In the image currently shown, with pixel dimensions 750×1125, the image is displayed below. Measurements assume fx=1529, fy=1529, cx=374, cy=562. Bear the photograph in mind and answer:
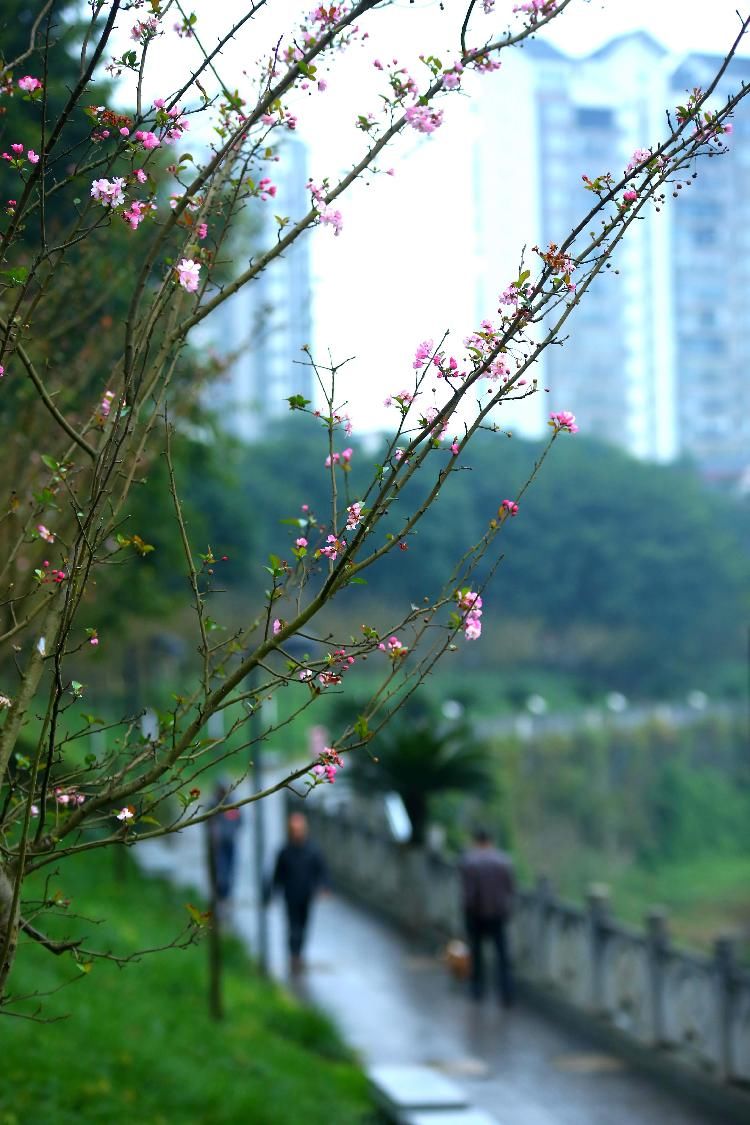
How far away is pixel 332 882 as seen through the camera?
1944cm

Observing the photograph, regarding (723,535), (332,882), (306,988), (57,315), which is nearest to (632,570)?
(723,535)

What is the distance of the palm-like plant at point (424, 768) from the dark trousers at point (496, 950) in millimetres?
3834

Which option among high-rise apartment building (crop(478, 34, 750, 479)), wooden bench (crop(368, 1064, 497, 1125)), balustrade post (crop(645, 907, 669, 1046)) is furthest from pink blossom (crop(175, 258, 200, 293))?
high-rise apartment building (crop(478, 34, 750, 479))

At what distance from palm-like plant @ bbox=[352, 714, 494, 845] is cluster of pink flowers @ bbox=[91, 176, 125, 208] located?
44.0 ft

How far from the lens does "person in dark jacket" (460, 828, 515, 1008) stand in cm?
1247

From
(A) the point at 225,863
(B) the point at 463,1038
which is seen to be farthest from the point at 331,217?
(A) the point at 225,863

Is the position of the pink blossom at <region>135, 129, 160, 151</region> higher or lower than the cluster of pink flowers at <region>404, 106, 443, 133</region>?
lower

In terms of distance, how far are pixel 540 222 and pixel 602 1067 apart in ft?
235

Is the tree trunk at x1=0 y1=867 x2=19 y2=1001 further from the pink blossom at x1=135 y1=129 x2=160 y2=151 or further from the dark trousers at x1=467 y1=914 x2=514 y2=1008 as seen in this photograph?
the dark trousers at x1=467 y1=914 x2=514 y2=1008

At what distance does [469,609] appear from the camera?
12.5ft

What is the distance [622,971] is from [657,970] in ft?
2.33

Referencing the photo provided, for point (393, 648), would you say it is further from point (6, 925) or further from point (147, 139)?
point (147, 139)

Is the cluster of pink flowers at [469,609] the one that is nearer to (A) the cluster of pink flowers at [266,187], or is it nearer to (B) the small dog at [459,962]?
(A) the cluster of pink flowers at [266,187]

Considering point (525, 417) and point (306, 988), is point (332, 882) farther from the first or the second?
point (525, 417)
